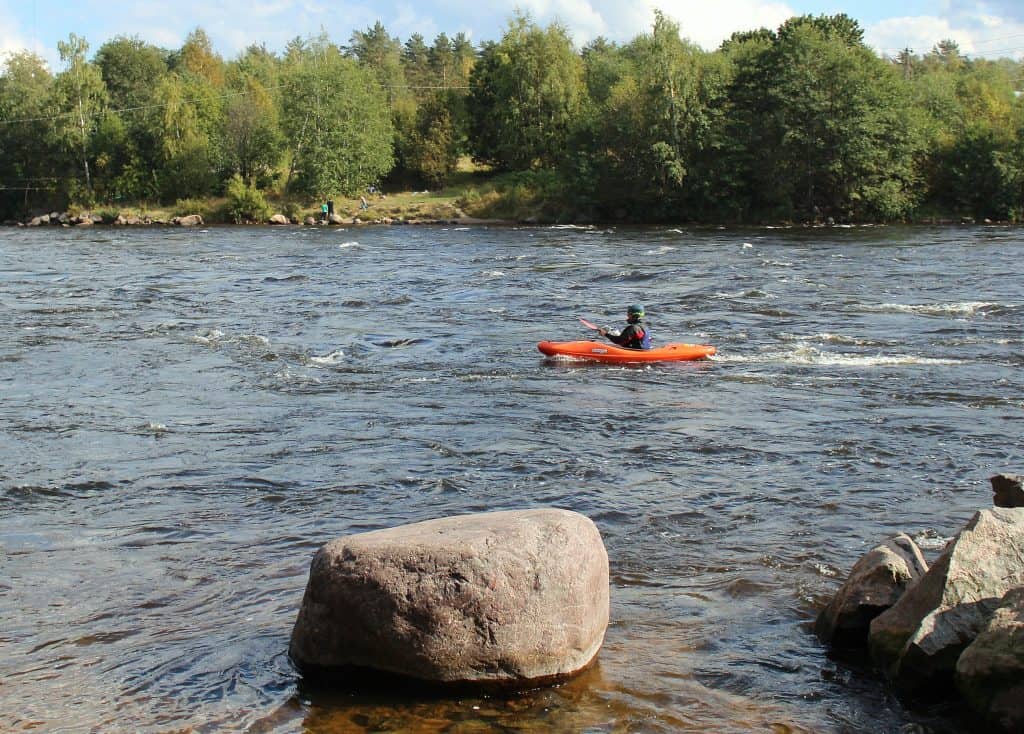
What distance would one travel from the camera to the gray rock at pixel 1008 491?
21.4 feet

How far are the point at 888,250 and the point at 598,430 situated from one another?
24.2m

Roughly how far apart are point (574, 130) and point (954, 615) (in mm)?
51124

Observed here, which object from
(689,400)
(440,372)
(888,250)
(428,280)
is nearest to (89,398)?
(440,372)

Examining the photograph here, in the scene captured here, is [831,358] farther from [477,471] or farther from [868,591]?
[868,591]

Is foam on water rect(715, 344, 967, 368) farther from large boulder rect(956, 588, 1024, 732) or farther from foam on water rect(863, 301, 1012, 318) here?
large boulder rect(956, 588, 1024, 732)

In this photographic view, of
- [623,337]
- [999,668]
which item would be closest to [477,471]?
[999,668]

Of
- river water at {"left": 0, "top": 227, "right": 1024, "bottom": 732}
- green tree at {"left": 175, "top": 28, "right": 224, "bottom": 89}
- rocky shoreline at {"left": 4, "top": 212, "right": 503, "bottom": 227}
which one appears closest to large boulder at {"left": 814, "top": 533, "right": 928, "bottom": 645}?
river water at {"left": 0, "top": 227, "right": 1024, "bottom": 732}

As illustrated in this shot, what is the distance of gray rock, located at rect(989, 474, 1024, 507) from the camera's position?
6.51 meters

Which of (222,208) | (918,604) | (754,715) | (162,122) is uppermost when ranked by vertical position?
(162,122)

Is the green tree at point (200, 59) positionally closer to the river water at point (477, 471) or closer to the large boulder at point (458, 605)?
the river water at point (477, 471)

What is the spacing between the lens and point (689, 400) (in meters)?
13.0

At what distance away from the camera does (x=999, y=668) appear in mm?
4789

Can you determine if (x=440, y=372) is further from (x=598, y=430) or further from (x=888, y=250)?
(x=888, y=250)

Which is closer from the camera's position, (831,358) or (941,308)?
(831,358)
